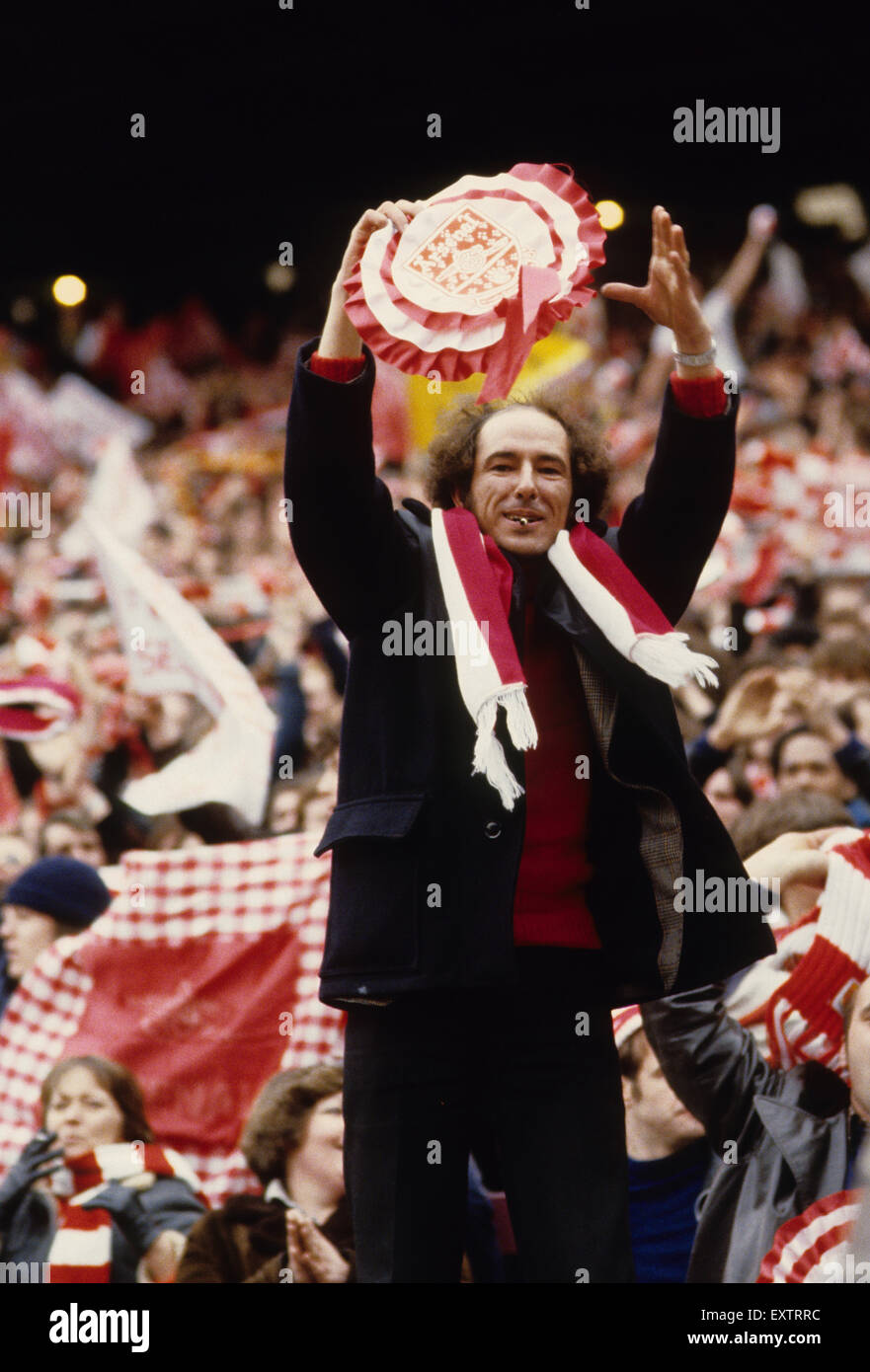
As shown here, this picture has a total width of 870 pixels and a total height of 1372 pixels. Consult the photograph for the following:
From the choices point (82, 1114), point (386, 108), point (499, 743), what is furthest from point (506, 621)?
point (386, 108)

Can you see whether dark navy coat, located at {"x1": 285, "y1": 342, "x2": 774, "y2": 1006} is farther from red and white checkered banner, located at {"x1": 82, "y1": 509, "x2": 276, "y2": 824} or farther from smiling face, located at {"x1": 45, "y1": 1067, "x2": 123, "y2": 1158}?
red and white checkered banner, located at {"x1": 82, "y1": 509, "x2": 276, "y2": 824}

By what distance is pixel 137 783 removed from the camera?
382cm

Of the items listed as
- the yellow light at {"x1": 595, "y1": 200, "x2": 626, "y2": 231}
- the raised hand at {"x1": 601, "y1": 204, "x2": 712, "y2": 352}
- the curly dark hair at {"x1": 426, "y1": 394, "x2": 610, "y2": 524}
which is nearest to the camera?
the raised hand at {"x1": 601, "y1": 204, "x2": 712, "y2": 352}

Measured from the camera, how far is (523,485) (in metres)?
2.25

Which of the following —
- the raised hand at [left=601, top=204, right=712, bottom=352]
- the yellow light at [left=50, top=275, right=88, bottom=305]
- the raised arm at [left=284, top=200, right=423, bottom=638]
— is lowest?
the raised arm at [left=284, top=200, right=423, bottom=638]

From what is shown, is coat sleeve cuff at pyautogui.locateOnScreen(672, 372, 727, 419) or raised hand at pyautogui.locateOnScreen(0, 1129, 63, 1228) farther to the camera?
raised hand at pyautogui.locateOnScreen(0, 1129, 63, 1228)

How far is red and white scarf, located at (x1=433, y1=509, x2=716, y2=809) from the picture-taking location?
80.1 inches

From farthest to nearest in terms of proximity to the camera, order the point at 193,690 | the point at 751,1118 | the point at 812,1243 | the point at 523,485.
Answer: the point at 193,690, the point at 751,1118, the point at 812,1243, the point at 523,485

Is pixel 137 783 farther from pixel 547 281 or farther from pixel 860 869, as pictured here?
pixel 547 281

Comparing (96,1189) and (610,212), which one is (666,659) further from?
(610,212)

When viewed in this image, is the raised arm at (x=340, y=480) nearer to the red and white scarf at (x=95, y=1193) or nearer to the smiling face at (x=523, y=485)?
the smiling face at (x=523, y=485)

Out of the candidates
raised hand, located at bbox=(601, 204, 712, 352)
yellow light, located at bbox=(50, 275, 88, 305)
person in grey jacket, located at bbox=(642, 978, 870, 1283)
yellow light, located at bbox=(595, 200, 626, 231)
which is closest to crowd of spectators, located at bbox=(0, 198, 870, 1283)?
person in grey jacket, located at bbox=(642, 978, 870, 1283)

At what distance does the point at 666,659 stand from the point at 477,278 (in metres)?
0.60

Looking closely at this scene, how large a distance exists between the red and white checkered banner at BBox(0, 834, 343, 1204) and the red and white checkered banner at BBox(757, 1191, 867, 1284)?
3.01 ft
